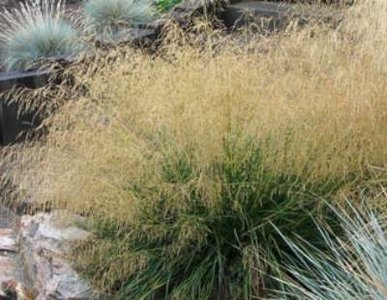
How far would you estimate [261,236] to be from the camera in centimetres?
274

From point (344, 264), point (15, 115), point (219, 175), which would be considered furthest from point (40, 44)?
point (344, 264)

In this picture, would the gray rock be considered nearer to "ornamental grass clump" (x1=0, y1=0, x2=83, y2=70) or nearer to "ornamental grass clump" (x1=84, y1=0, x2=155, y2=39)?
"ornamental grass clump" (x1=0, y1=0, x2=83, y2=70)

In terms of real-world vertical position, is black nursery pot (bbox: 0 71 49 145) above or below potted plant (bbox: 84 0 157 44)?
below

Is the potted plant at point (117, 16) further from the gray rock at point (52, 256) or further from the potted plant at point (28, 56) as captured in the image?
the gray rock at point (52, 256)

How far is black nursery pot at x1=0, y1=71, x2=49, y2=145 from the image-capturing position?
4691 millimetres

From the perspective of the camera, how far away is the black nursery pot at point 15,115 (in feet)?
15.4

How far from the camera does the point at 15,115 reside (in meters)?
4.70

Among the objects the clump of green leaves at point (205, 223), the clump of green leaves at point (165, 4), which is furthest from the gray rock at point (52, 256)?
the clump of green leaves at point (165, 4)

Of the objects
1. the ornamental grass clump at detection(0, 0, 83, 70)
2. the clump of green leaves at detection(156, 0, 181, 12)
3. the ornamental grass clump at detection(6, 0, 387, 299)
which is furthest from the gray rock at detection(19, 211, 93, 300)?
the clump of green leaves at detection(156, 0, 181, 12)

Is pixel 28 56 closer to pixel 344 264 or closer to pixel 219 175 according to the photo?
pixel 219 175

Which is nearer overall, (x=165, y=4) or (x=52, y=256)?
(x=52, y=256)

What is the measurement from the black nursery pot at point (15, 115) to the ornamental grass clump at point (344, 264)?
2443 millimetres

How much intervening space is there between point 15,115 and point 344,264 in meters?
2.80

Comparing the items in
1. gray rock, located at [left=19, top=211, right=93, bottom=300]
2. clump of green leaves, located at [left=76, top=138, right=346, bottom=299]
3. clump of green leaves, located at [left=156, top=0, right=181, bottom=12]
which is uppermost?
clump of green leaves, located at [left=156, top=0, right=181, bottom=12]
